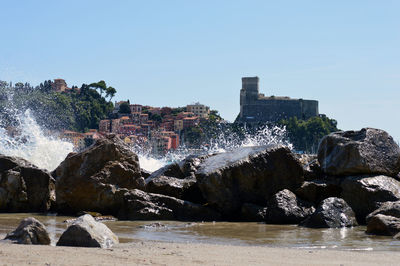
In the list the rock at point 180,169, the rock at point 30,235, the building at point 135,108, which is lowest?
the rock at point 30,235

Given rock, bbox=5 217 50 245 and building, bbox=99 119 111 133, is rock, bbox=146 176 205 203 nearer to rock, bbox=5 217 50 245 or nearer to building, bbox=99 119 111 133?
rock, bbox=5 217 50 245

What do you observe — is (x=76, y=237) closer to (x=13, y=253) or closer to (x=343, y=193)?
(x=13, y=253)

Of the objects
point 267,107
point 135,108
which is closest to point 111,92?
point 135,108

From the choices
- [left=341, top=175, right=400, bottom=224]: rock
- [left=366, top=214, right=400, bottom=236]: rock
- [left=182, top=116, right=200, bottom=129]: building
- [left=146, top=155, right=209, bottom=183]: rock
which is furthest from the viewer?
[left=182, top=116, right=200, bottom=129]: building

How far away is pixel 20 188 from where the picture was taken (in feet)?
39.1

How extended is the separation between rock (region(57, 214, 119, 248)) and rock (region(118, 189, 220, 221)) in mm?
3601

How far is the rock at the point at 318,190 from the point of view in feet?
36.5

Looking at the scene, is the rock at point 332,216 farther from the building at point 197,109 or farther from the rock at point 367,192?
the building at point 197,109

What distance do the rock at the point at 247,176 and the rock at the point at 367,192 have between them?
1.02 meters

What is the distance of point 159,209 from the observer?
1072 centimetres

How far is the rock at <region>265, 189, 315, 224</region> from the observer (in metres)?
10.3

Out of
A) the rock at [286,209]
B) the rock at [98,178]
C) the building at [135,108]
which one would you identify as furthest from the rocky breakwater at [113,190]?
the building at [135,108]

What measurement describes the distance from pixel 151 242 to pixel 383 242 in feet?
9.48

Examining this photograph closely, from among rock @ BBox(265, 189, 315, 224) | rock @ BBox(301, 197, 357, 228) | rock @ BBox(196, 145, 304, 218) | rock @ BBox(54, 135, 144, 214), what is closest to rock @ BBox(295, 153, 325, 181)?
rock @ BBox(196, 145, 304, 218)
